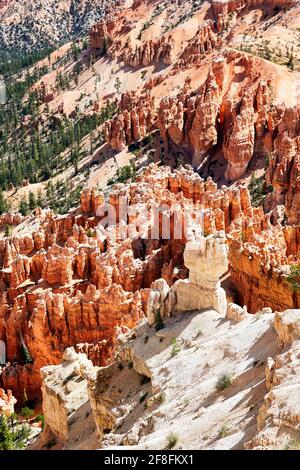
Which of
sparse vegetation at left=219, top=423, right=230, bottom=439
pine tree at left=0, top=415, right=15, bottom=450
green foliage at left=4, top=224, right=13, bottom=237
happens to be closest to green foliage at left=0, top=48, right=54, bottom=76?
green foliage at left=4, top=224, right=13, bottom=237

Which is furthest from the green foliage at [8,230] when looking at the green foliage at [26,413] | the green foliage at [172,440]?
the green foliage at [172,440]

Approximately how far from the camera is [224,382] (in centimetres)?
1972

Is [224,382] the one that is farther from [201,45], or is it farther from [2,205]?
[201,45]

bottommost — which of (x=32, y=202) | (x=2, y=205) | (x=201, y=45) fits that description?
(x=2, y=205)

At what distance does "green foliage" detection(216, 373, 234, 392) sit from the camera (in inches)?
774

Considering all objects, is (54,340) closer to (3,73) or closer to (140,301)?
(140,301)

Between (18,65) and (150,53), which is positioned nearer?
(150,53)

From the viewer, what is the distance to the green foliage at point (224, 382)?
19672mm

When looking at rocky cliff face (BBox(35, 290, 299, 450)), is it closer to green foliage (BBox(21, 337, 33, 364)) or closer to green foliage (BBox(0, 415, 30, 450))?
green foliage (BBox(0, 415, 30, 450))

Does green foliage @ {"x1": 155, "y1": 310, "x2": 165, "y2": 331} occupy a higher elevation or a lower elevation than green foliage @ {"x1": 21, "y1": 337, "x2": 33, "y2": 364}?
higher

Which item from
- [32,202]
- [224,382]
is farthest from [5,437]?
[32,202]

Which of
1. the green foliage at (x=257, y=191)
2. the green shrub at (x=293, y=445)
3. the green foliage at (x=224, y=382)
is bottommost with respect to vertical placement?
the green foliage at (x=257, y=191)

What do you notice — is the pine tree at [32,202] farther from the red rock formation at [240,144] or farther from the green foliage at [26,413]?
the green foliage at [26,413]

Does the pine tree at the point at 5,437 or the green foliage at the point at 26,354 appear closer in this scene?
the pine tree at the point at 5,437
